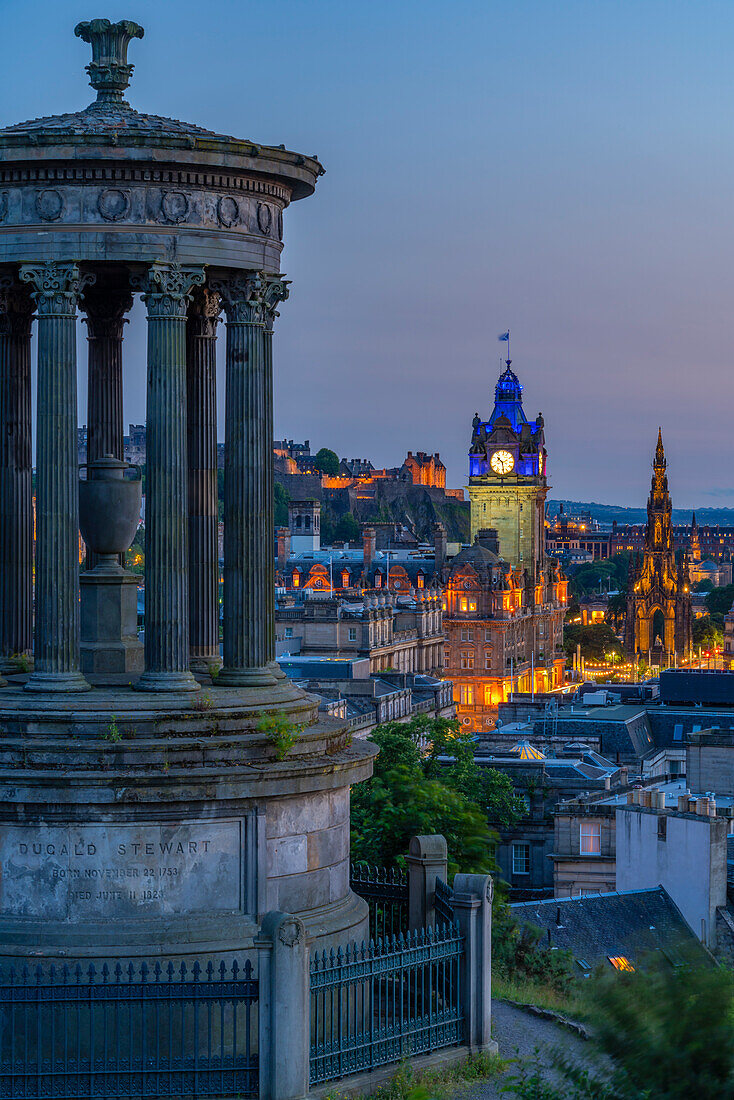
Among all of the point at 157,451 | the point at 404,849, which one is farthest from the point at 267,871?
the point at 404,849

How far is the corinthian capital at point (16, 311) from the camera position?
25.0m

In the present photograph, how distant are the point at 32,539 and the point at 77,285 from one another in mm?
4267

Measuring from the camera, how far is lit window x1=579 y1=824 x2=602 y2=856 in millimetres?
71812

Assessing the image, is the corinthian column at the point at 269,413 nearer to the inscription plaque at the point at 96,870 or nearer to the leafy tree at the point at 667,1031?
the inscription plaque at the point at 96,870

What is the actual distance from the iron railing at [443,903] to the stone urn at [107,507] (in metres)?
6.18

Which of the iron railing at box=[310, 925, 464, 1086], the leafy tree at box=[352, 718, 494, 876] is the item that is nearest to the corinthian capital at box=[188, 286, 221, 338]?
the iron railing at box=[310, 925, 464, 1086]

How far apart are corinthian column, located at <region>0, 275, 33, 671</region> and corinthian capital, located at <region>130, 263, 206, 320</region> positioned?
2348 mm

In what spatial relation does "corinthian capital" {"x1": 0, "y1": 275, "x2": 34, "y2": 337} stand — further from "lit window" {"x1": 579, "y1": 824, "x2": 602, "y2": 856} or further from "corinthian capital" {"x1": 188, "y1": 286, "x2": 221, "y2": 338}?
"lit window" {"x1": 579, "y1": 824, "x2": 602, "y2": 856}

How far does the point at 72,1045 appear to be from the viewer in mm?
21844

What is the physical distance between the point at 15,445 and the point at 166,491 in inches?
115

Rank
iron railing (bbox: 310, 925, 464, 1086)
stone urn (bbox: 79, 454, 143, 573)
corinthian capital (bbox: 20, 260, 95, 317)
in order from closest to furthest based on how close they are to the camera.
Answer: iron railing (bbox: 310, 925, 464, 1086), corinthian capital (bbox: 20, 260, 95, 317), stone urn (bbox: 79, 454, 143, 573)

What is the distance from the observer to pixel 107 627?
25.1 meters

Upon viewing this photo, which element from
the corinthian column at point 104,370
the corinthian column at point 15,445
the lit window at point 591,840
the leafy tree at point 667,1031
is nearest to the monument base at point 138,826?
the corinthian column at point 15,445

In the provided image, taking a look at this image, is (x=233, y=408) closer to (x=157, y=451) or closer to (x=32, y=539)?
(x=157, y=451)
